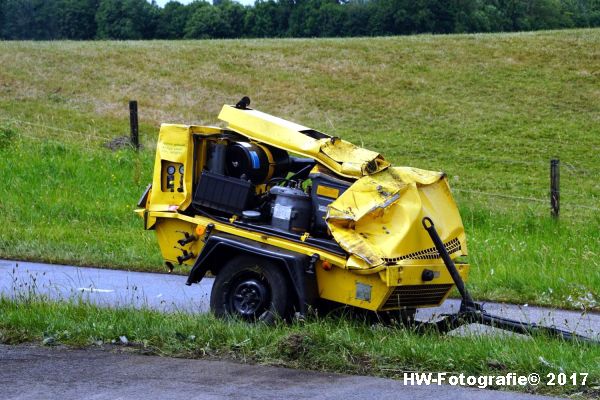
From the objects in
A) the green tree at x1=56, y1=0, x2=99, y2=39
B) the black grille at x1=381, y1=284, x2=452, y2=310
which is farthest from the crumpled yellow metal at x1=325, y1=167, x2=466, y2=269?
the green tree at x1=56, y1=0, x2=99, y2=39

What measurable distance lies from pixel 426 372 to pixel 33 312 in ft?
12.0

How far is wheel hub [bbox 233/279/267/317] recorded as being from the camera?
9273mm

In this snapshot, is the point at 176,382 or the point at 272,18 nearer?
the point at 176,382

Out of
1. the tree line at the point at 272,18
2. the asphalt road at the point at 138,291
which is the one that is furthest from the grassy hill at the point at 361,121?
the tree line at the point at 272,18

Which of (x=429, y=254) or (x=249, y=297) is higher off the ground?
(x=429, y=254)

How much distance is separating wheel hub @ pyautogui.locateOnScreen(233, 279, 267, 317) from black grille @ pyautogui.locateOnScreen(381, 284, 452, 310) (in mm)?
1121

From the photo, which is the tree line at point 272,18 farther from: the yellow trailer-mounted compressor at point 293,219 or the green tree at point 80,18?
the yellow trailer-mounted compressor at point 293,219

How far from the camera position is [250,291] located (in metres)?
9.40

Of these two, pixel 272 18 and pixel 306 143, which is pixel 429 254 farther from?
pixel 272 18

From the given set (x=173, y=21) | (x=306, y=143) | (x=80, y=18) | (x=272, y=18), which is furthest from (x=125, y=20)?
(x=306, y=143)

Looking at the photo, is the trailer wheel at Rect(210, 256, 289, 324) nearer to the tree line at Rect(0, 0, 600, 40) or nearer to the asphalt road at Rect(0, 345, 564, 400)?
the asphalt road at Rect(0, 345, 564, 400)

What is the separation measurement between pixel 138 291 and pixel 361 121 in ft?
78.0

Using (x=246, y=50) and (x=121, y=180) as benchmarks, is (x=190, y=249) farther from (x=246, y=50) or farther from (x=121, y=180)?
(x=246, y=50)

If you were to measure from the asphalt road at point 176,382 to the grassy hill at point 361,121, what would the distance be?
4.45 metres
